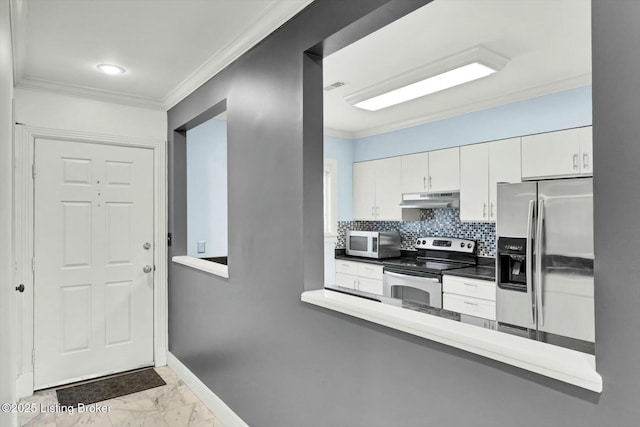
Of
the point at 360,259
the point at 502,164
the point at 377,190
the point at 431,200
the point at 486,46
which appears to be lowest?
the point at 360,259

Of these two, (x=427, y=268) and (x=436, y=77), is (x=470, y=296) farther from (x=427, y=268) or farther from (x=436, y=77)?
(x=436, y=77)

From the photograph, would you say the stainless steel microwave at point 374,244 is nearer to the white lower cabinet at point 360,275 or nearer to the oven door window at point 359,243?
the oven door window at point 359,243

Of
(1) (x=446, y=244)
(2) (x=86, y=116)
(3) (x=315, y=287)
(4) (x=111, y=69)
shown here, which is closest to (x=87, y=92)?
(2) (x=86, y=116)

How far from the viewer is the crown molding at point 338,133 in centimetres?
511

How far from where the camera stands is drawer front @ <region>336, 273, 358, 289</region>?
478 centimetres

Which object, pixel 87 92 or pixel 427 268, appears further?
pixel 427 268

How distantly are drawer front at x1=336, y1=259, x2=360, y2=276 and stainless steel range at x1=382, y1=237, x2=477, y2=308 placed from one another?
0.44 meters

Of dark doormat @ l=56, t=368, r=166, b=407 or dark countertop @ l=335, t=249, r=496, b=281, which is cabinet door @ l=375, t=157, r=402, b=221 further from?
dark doormat @ l=56, t=368, r=166, b=407

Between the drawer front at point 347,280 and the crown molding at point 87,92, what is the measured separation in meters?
2.74

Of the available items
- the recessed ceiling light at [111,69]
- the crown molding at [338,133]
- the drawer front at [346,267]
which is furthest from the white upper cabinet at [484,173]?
the recessed ceiling light at [111,69]

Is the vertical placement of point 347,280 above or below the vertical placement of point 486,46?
below

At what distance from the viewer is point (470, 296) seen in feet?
11.5

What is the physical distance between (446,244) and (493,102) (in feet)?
5.03

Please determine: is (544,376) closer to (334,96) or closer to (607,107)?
(607,107)
